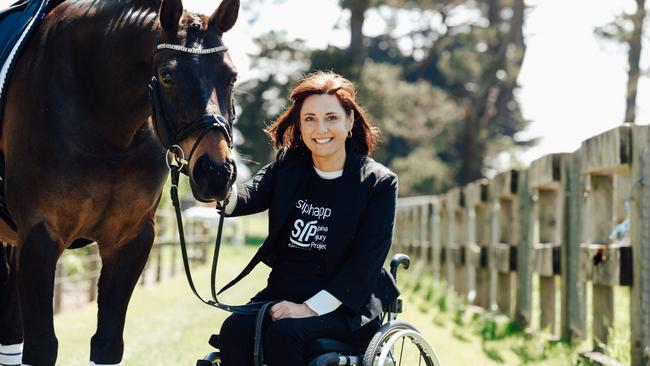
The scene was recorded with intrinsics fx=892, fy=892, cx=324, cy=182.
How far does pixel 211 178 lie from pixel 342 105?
756mm

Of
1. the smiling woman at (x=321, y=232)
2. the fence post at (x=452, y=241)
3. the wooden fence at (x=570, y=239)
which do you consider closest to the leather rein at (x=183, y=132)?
the smiling woman at (x=321, y=232)

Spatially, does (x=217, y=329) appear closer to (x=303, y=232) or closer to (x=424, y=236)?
(x=303, y=232)

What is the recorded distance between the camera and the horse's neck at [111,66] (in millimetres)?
3551

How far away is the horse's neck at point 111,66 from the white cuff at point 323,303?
1062mm

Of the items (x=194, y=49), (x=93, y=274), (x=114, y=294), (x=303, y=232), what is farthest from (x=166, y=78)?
(x=93, y=274)

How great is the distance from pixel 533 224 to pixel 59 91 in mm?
4509

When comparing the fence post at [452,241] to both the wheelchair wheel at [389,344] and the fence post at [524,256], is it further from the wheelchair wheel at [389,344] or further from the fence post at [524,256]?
the wheelchair wheel at [389,344]

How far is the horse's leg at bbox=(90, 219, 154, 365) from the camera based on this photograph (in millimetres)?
3773

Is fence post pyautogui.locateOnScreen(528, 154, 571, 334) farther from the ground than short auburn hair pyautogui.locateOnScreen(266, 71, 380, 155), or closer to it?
closer to it

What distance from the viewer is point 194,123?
121 inches

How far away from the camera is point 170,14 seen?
328cm

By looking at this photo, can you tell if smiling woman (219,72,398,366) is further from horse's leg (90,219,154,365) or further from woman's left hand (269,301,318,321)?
horse's leg (90,219,154,365)

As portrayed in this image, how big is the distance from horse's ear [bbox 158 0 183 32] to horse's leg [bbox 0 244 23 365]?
156 cm

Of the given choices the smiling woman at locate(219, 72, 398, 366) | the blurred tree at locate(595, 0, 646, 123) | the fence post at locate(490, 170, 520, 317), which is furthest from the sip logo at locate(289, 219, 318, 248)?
the blurred tree at locate(595, 0, 646, 123)
